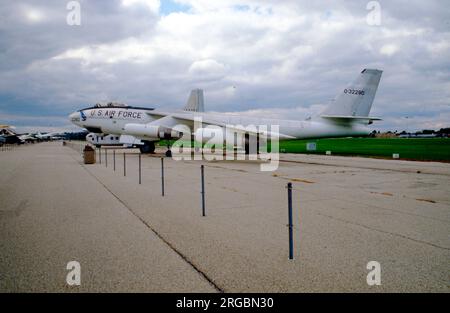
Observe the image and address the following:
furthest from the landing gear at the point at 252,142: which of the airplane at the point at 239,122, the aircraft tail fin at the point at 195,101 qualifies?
the aircraft tail fin at the point at 195,101

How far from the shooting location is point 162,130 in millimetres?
25969

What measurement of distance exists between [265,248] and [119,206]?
453cm

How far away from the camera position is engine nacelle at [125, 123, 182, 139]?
2588 cm

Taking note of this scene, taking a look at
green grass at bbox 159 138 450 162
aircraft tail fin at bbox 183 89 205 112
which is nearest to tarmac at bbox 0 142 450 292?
green grass at bbox 159 138 450 162

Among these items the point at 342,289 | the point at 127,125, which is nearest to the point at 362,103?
the point at 127,125

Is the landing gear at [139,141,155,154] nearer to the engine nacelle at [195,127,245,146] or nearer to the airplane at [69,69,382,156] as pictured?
the airplane at [69,69,382,156]

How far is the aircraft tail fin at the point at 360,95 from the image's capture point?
23138mm

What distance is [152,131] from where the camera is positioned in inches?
1016

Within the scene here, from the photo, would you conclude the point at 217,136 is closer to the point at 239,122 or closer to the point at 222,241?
the point at 239,122

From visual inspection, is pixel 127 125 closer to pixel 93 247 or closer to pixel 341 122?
pixel 341 122

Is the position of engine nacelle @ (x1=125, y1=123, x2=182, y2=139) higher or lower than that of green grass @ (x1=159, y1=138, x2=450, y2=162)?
higher

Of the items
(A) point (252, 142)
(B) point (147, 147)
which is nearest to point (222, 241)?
(A) point (252, 142)

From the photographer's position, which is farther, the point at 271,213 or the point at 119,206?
the point at 119,206
